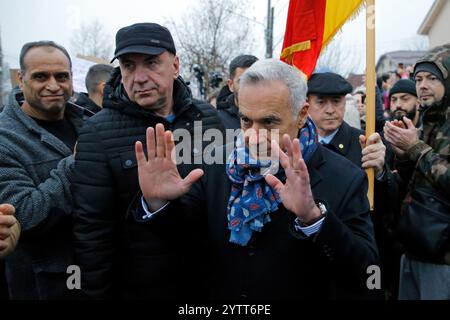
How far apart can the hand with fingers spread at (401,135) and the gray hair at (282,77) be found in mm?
1153

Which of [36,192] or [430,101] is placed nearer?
[36,192]

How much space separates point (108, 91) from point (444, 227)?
220cm

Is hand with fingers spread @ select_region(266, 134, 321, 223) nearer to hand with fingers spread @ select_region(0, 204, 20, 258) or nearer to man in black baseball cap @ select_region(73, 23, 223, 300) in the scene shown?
man in black baseball cap @ select_region(73, 23, 223, 300)

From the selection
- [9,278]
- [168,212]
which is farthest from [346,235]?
[9,278]

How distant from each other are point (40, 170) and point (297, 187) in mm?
1616

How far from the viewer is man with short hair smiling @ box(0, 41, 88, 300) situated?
A: 7.77 ft

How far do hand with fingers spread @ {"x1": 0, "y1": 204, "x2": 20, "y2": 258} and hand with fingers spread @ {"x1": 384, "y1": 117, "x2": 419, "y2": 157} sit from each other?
2.34 meters

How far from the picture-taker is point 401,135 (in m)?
2.91

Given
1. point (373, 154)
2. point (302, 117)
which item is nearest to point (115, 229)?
point (302, 117)

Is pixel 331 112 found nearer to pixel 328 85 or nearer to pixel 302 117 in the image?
pixel 328 85

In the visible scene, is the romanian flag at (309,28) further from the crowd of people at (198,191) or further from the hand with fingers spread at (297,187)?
the hand with fingers spread at (297,187)
